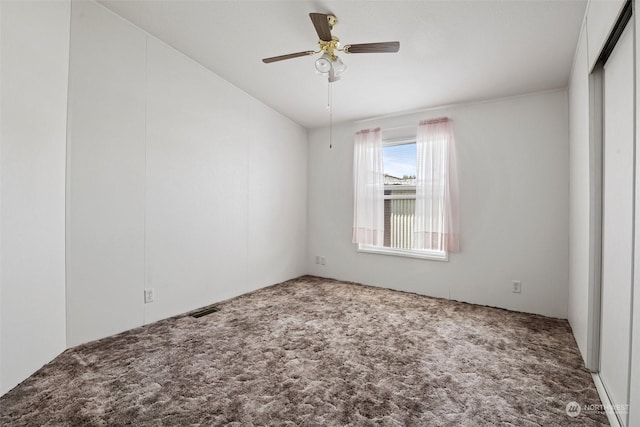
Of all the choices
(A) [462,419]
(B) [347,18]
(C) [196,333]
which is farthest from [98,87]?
(A) [462,419]

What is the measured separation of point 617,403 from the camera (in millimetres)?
1421

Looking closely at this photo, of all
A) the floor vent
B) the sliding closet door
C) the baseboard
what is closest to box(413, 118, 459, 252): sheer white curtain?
the sliding closet door

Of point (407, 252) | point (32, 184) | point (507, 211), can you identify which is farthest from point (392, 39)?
point (32, 184)

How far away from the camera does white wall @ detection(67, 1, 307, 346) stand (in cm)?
205

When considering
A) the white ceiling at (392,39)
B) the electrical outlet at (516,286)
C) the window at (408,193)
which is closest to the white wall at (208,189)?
the white ceiling at (392,39)

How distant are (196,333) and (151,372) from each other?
0.58 metres

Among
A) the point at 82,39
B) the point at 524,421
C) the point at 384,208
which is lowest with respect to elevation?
the point at 524,421

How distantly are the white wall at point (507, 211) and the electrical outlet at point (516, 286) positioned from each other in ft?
0.12

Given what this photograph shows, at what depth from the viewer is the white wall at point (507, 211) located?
9.39 feet

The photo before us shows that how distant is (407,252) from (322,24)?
2.94 metres

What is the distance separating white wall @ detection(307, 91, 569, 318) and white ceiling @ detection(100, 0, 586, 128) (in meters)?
0.28

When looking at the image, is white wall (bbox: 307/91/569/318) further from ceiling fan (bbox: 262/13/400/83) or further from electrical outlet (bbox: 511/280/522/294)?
ceiling fan (bbox: 262/13/400/83)

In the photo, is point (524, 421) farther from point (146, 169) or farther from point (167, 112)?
point (167, 112)

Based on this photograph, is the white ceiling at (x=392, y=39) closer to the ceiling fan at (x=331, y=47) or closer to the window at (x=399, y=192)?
the ceiling fan at (x=331, y=47)
